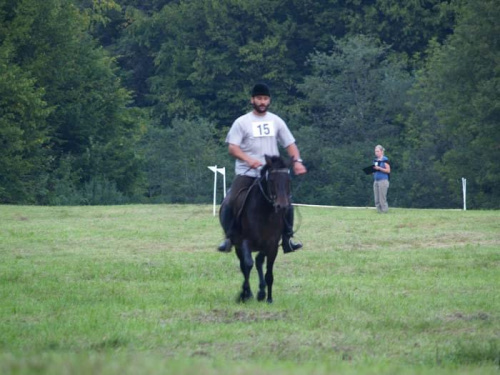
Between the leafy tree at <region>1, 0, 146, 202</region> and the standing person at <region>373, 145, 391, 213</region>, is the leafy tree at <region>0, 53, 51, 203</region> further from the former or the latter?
the standing person at <region>373, 145, 391, 213</region>

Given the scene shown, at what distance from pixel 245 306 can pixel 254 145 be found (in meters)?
1.90

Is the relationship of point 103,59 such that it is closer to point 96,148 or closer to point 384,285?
point 96,148

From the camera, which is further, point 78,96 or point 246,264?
point 78,96

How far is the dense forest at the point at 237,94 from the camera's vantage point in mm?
53531

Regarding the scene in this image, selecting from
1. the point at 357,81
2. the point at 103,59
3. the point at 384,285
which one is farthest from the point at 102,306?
the point at 357,81

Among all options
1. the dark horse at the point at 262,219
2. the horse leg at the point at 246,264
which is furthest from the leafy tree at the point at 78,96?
the horse leg at the point at 246,264

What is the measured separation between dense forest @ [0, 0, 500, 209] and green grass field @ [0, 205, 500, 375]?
29.2m

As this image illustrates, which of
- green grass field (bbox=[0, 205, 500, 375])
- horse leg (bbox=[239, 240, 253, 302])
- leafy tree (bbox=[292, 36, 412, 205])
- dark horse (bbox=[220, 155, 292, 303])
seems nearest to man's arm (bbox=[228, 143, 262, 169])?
dark horse (bbox=[220, 155, 292, 303])

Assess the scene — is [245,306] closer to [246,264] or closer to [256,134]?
[246,264]

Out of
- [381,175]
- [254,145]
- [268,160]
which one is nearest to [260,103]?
[254,145]

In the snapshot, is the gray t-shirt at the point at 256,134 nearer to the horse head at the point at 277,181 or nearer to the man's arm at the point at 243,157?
the man's arm at the point at 243,157

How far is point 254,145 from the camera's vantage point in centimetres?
1324

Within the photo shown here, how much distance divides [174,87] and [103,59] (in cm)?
1332

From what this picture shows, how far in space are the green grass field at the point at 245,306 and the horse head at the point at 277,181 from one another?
45.7 inches
